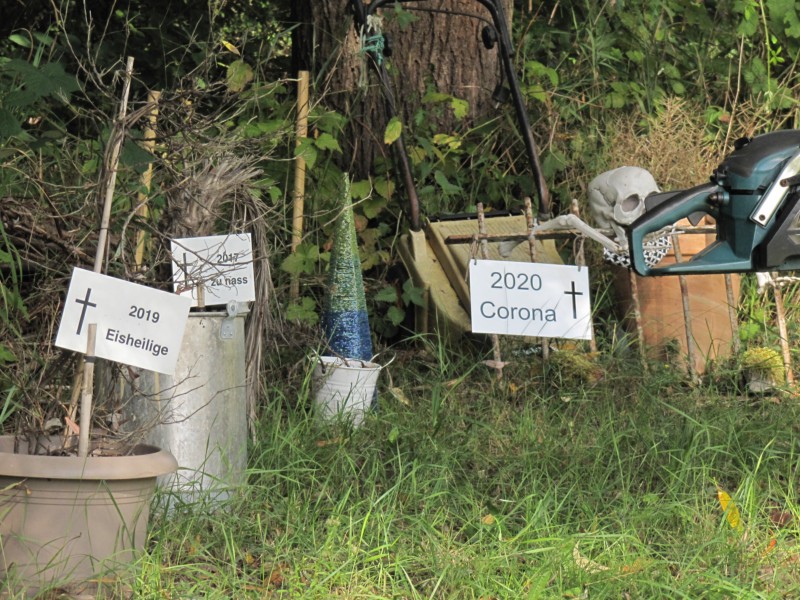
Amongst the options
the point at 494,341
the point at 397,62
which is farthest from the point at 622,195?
the point at 397,62

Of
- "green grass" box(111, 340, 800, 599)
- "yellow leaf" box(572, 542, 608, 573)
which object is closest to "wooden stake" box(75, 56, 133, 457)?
"green grass" box(111, 340, 800, 599)

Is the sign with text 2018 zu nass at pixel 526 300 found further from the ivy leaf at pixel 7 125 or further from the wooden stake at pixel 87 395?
the wooden stake at pixel 87 395

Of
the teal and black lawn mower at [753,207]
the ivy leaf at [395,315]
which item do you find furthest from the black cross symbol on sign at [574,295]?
the teal and black lawn mower at [753,207]

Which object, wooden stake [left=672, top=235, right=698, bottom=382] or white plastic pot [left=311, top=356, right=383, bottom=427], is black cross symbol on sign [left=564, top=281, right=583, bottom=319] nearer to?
wooden stake [left=672, top=235, right=698, bottom=382]

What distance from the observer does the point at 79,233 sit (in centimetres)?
296

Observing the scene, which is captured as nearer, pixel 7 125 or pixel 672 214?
pixel 672 214

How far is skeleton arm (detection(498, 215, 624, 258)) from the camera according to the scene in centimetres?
398

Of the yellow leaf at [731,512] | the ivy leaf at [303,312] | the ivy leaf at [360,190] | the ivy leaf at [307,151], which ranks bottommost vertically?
the yellow leaf at [731,512]

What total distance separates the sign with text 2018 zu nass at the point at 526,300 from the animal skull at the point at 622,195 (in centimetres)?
33

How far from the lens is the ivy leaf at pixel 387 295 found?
4.44m

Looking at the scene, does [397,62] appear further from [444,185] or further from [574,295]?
[574,295]

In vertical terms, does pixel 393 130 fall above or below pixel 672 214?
above

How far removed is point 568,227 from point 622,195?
0.76 ft

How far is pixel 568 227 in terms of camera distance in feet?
13.6
